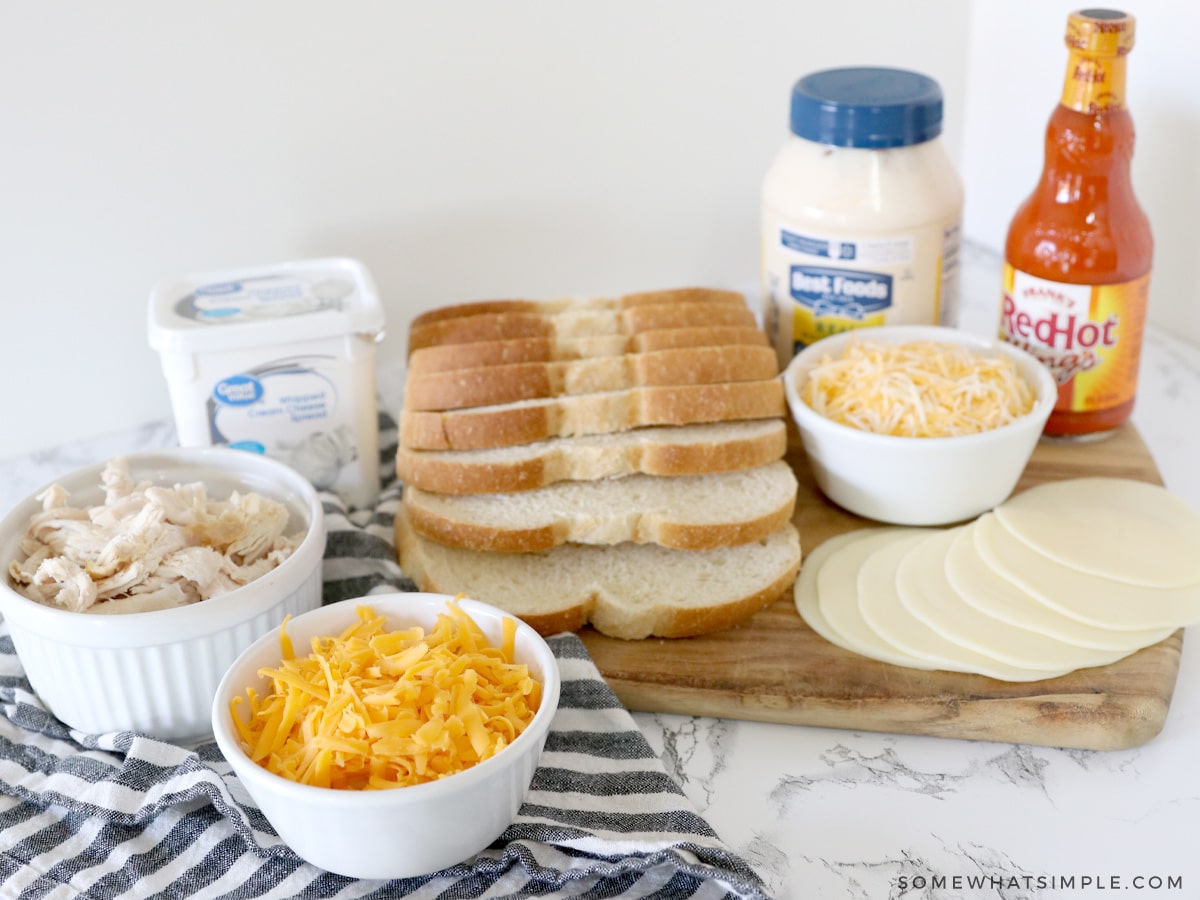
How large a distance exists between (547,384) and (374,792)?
861 millimetres

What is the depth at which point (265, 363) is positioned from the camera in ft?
6.13

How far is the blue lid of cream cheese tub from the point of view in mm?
1835

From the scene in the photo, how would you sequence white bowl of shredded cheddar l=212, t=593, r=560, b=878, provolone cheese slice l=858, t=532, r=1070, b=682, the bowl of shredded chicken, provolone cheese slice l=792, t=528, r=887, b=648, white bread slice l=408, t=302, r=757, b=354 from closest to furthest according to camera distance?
white bowl of shredded cheddar l=212, t=593, r=560, b=878
the bowl of shredded chicken
provolone cheese slice l=858, t=532, r=1070, b=682
provolone cheese slice l=792, t=528, r=887, b=648
white bread slice l=408, t=302, r=757, b=354

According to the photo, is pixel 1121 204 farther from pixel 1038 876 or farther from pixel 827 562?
pixel 1038 876

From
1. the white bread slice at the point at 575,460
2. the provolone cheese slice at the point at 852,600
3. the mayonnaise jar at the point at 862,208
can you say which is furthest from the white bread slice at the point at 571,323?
the provolone cheese slice at the point at 852,600

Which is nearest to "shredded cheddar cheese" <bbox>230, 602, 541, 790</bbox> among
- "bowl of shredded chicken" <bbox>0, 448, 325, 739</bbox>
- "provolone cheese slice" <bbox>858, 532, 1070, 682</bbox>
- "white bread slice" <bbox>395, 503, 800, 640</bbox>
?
"bowl of shredded chicken" <bbox>0, 448, 325, 739</bbox>

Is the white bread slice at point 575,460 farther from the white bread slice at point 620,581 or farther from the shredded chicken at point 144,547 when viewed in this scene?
the shredded chicken at point 144,547

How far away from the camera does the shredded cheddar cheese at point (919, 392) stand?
187 centimetres

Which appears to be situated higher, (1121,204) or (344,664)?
(1121,204)

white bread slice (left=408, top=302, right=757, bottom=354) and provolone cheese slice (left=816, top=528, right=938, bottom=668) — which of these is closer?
provolone cheese slice (left=816, top=528, right=938, bottom=668)

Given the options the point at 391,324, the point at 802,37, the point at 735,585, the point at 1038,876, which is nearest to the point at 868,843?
the point at 1038,876

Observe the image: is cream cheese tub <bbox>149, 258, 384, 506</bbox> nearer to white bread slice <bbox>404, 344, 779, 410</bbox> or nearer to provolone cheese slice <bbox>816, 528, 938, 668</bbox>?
white bread slice <bbox>404, 344, 779, 410</bbox>

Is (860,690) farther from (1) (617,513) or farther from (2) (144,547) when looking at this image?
(2) (144,547)

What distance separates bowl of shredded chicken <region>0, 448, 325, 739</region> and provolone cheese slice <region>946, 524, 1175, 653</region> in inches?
35.1
